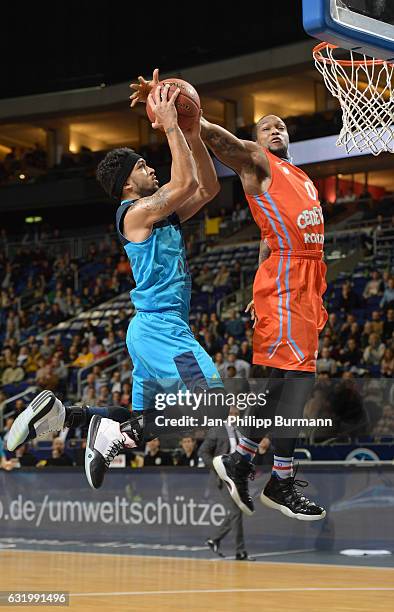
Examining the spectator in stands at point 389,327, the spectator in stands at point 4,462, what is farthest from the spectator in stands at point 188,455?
the spectator in stands at point 389,327

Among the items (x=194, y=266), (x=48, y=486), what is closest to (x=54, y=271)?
(x=194, y=266)

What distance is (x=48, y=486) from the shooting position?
14.9 meters

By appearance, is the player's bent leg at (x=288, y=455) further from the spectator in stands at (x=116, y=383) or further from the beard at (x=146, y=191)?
the spectator in stands at (x=116, y=383)

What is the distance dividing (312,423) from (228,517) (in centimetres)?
780

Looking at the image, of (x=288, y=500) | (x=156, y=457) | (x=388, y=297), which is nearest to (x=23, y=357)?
(x=156, y=457)

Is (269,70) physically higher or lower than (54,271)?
higher

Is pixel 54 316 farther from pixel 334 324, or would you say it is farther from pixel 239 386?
pixel 239 386

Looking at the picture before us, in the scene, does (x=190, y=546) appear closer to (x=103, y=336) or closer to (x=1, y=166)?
(x=103, y=336)

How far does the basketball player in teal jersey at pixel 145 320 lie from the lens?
5.82m

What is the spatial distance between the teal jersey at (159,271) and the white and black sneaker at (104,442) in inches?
26.7

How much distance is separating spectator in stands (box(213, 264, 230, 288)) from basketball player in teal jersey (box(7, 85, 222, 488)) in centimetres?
1527

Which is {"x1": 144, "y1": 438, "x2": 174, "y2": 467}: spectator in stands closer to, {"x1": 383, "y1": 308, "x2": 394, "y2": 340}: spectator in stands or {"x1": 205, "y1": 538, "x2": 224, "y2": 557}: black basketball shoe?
{"x1": 205, "y1": 538, "x2": 224, "y2": 557}: black basketball shoe

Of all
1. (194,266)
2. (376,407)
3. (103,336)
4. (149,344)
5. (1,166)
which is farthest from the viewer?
(1,166)

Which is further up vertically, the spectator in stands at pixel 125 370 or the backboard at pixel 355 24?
the backboard at pixel 355 24
